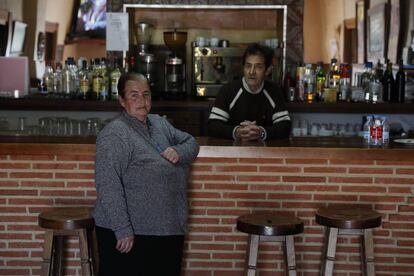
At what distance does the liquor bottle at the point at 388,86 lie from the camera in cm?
717

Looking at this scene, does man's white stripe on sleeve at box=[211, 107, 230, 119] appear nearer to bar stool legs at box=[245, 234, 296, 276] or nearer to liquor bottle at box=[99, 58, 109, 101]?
bar stool legs at box=[245, 234, 296, 276]

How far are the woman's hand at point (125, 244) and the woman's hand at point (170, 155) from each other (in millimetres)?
413

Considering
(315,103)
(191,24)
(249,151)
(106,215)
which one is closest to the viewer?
(106,215)

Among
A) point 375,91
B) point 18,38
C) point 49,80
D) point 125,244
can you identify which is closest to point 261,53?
point 125,244

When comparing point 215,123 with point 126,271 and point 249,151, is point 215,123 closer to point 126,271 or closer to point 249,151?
point 249,151

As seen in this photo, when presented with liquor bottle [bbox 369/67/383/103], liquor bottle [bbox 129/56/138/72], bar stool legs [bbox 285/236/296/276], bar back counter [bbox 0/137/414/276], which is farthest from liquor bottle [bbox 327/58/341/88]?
bar stool legs [bbox 285/236/296/276]

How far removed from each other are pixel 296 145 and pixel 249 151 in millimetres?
Result: 304

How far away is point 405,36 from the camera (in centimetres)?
800

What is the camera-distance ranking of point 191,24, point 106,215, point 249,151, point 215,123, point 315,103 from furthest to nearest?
point 191,24 → point 315,103 → point 215,123 → point 249,151 → point 106,215

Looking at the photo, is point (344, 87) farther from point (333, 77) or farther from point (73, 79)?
point (73, 79)

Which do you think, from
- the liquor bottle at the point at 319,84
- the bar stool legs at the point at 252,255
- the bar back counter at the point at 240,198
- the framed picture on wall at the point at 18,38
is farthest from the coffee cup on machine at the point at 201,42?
the bar stool legs at the point at 252,255

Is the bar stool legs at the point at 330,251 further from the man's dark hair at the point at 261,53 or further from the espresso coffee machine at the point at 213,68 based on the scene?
the espresso coffee machine at the point at 213,68

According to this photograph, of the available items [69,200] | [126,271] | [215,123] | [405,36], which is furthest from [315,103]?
[126,271]

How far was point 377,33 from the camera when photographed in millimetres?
8586
